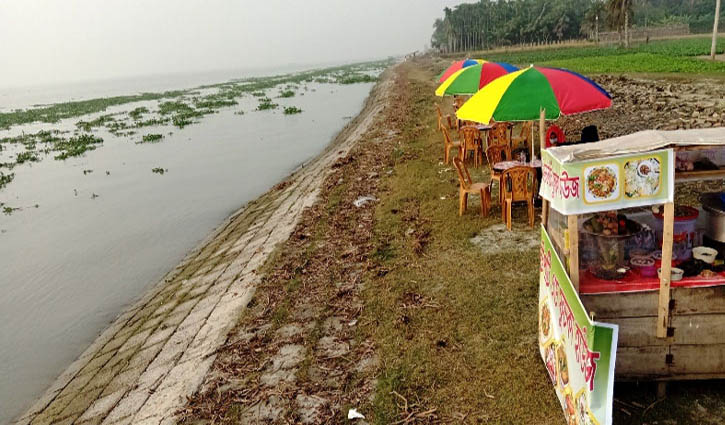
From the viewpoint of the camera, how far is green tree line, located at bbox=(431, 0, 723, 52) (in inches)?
3137

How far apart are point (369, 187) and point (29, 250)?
1000 cm

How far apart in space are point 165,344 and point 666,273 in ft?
20.9

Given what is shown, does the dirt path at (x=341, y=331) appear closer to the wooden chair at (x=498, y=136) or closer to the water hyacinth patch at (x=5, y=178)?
the wooden chair at (x=498, y=136)

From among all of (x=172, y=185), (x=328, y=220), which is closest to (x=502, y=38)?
(x=172, y=185)

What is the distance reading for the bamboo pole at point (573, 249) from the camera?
3.51 m

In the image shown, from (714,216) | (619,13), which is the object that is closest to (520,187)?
(714,216)

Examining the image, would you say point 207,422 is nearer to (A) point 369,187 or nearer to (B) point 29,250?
(A) point 369,187

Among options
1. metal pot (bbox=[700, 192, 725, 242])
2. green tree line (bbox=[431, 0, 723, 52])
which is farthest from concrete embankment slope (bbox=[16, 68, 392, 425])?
green tree line (bbox=[431, 0, 723, 52])

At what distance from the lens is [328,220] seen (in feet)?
32.9

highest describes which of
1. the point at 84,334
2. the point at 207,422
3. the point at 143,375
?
the point at 207,422

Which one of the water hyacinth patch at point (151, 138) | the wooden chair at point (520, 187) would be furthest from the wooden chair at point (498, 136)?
the water hyacinth patch at point (151, 138)

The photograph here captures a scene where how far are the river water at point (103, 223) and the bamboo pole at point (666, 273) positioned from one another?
8209mm

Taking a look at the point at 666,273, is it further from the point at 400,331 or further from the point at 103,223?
the point at 103,223

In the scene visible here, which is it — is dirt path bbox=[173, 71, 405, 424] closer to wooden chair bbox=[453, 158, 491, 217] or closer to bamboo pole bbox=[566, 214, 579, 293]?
wooden chair bbox=[453, 158, 491, 217]
